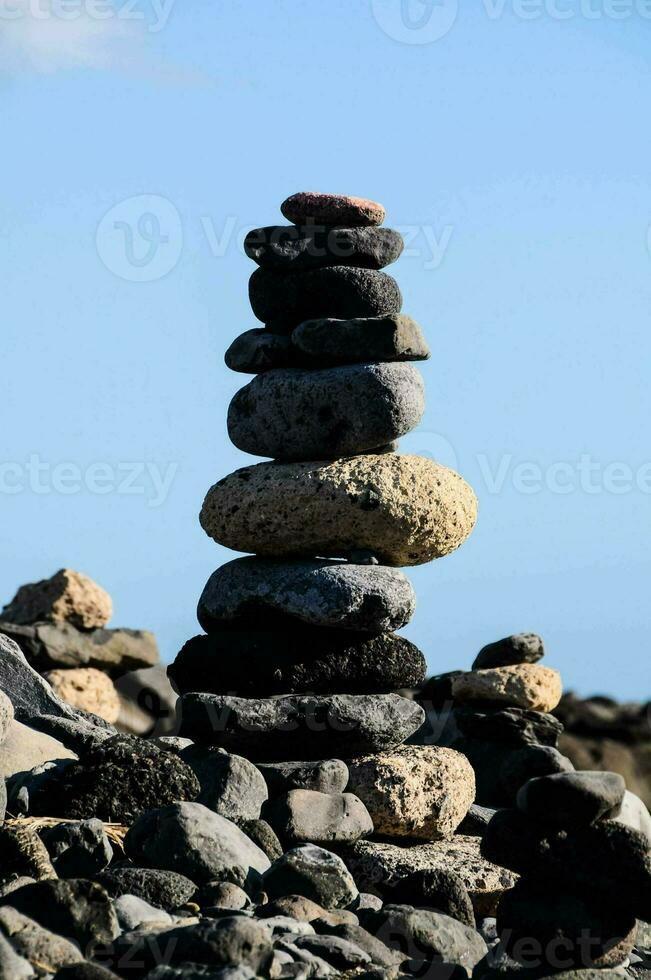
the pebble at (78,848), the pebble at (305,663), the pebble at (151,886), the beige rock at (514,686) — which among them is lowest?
the pebble at (151,886)

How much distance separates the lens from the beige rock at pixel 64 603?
20.8 meters

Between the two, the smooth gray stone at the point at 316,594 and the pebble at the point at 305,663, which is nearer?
the smooth gray stone at the point at 316,594

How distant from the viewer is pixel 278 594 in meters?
11.6

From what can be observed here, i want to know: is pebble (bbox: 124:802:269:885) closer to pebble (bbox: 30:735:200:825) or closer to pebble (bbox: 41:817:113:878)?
pebble (bbox: 41:817:113:878)

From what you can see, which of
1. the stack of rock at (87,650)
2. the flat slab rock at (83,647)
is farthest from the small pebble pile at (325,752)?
the stack of rock at (87,650)

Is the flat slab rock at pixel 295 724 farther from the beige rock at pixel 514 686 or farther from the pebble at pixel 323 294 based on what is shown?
the beige rock at pixel 514 686

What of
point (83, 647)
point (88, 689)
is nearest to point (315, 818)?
point (88, 689)

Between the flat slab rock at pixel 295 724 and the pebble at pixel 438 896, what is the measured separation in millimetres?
2283

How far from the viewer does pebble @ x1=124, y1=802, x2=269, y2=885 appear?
29.8ft

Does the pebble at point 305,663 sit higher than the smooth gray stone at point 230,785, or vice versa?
the pebble at point 305,663

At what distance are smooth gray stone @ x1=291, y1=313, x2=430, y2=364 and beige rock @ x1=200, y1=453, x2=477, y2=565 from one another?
82 centimetres

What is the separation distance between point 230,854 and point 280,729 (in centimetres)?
222

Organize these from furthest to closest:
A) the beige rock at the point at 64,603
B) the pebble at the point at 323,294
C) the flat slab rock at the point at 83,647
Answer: the beige rock at the point at 64,603, the flat slab rock at the point at 83,647, the pebble at the point at 323,294

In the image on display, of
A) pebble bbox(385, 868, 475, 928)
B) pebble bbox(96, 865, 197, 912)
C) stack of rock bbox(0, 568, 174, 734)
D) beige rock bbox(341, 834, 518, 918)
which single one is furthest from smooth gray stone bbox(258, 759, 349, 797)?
stack of rock bbox(0, 568, 174, 734)
